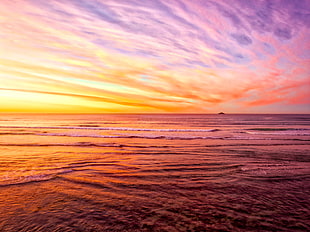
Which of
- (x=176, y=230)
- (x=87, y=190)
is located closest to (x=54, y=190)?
(x=87, y=190)

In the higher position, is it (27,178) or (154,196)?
(154,196)

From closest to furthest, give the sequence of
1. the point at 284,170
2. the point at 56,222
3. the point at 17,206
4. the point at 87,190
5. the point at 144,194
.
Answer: the point at 56,222 → the point at 17,206 → the point at 144,194 → the point at 87,190 → the point at 284,170

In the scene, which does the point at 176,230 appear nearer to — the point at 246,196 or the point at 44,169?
the point at 246,196

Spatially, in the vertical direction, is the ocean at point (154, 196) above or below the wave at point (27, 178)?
above

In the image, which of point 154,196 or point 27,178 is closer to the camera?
point 154,196

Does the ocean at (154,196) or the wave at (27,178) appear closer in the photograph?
the ocean at (154,196)

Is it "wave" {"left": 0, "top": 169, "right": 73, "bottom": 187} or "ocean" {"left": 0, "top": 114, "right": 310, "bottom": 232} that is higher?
"ocean" {"left": 0, "top": 114, "right": 310, "bottom": 232}

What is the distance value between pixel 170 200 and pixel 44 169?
6636 mm

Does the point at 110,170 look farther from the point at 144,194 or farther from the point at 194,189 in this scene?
the point at 194,189

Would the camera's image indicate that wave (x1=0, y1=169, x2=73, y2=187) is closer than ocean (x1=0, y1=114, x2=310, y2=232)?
No

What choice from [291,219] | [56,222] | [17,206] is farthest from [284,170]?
[17,206]

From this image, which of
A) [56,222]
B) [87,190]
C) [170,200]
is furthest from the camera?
[87,190]

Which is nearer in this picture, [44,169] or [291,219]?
[291,219]

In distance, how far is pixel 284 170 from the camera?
340 inches
